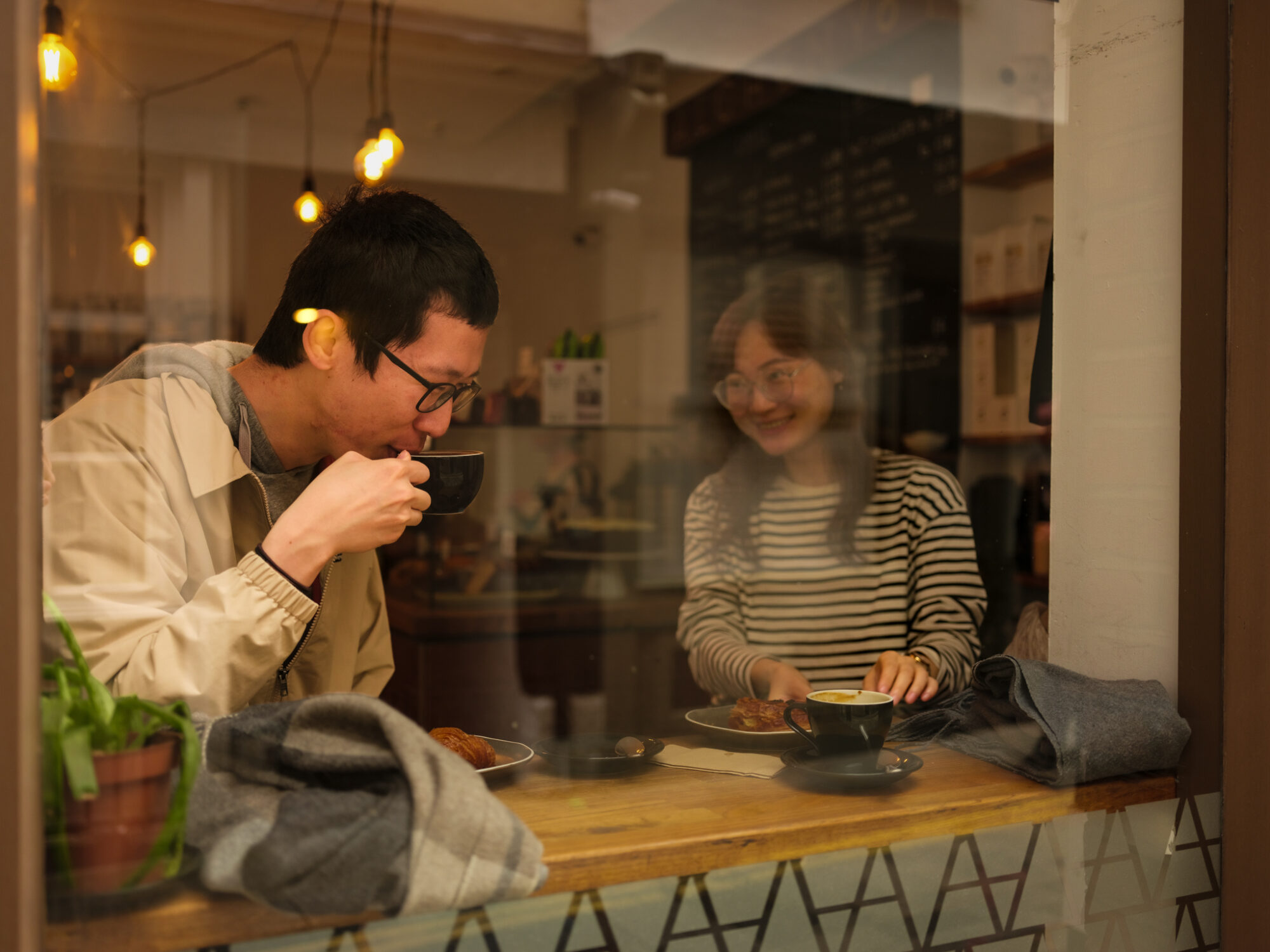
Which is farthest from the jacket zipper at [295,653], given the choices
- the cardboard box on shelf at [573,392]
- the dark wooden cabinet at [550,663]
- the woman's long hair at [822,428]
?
the cardboard box on shelf at [573,392]

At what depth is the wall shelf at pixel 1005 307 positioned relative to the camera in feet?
8.54

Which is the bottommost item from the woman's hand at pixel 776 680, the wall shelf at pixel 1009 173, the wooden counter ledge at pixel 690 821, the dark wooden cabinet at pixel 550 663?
the dark wooden cabinet at pixel 550 663

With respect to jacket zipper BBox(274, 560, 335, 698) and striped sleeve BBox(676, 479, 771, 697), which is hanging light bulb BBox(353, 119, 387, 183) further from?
jacket zipper BBox(274, 560, 335, 698)

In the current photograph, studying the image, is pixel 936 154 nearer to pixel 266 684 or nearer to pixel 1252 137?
pixel 1252 137

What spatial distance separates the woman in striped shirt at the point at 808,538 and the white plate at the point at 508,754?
611 mm

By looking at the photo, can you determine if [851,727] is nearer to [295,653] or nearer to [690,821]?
[690,821]

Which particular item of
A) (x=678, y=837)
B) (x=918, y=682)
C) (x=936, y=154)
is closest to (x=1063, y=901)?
(x=918, y=682)

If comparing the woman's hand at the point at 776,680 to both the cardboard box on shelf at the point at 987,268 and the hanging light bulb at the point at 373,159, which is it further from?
the hanging light bulb at the point at 373,159

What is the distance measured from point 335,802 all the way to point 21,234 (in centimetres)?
47

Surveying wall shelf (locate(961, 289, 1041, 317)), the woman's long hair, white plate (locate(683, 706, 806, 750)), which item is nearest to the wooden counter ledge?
white plate (locate(683, 706, 806, 750))

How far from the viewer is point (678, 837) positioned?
884 mm

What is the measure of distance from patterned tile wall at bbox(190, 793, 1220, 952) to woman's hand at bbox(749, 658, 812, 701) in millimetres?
512

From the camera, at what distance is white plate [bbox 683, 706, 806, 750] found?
3.79 feet

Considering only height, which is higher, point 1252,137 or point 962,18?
point 962,18
